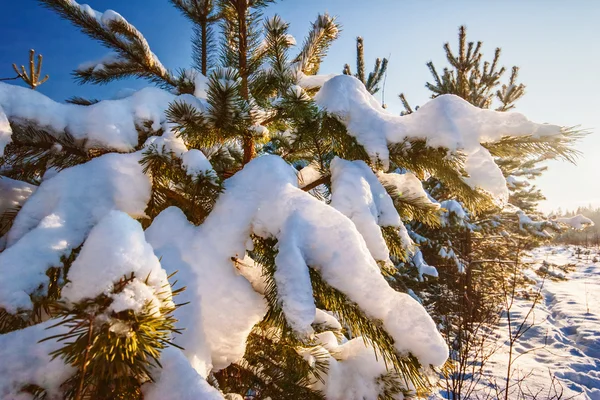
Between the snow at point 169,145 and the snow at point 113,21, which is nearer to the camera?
the snow at point 169,145

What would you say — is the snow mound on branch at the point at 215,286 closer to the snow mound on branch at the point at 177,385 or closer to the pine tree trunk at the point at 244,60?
the snow mound on branch at the point at 177,385

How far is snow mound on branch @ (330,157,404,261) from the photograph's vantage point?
1.18 m

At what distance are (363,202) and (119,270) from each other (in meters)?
0.90

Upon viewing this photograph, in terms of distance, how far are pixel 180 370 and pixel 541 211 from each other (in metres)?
12.1

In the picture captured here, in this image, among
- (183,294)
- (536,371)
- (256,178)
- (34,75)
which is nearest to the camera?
(183,294)

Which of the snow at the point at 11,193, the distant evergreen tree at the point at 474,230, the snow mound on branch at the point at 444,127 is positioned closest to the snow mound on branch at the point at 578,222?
the distant evergreen tree at the point at 474,230

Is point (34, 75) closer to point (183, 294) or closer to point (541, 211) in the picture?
point (183, 294)

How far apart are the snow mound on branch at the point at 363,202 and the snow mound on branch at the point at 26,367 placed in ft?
3.25

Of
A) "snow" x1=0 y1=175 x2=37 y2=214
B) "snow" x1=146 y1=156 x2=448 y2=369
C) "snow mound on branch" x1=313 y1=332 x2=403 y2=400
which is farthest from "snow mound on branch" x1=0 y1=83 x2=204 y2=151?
"snow mound on branch" x1=313 y1=332 x2=403 y2=400

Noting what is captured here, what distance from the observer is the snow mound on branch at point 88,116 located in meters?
1.34

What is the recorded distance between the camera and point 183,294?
1085mm

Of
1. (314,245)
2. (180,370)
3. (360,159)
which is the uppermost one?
(360,159)

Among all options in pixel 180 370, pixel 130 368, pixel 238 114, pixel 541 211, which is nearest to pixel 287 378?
pixel 180 370

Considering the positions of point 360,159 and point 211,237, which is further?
point 360,159
